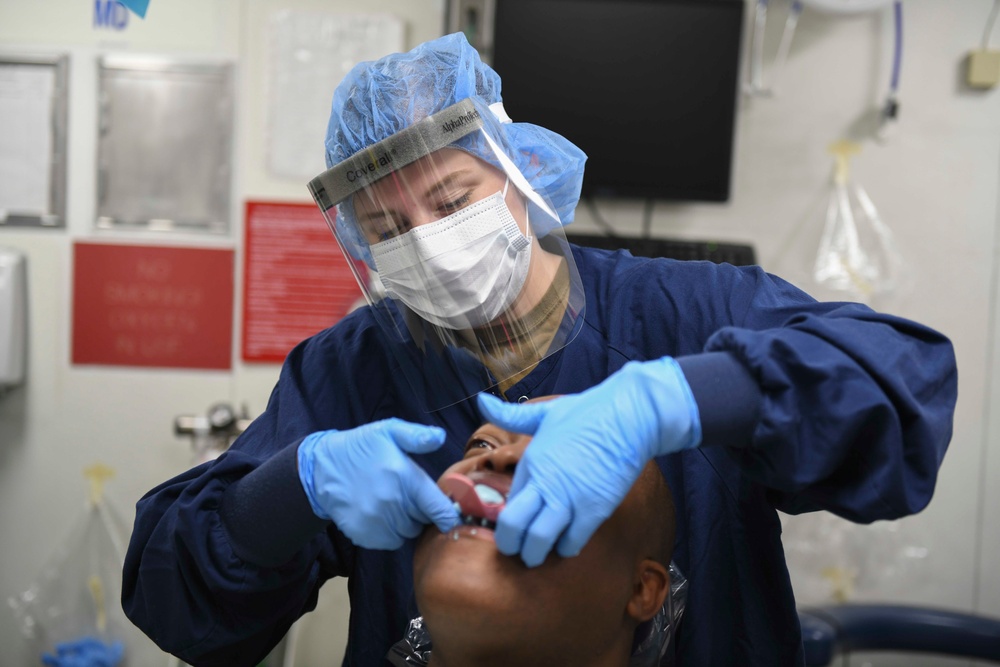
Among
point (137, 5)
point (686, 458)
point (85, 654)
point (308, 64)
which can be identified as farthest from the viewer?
point (308, 64)

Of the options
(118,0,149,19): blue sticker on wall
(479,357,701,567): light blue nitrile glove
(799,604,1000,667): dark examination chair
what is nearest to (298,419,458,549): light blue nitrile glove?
(479,357,701,567): light blue nitrile glove

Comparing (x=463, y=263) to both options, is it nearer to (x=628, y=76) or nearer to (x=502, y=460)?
(x=502, y=460)

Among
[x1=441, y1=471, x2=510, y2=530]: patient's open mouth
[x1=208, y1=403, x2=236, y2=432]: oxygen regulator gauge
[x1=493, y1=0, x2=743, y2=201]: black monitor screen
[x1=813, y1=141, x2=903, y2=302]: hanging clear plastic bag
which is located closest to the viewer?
[x1=441, y1=471, x2=510, y2=530]: patient's open mouth

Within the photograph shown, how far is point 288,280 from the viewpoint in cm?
254

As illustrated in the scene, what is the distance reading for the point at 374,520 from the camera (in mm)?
1004

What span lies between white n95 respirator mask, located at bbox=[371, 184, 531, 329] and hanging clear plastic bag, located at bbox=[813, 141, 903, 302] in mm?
1570

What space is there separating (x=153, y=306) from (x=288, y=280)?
42cm

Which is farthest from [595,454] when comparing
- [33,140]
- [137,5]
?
[33,140]

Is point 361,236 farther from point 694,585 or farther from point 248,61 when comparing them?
point 248,61

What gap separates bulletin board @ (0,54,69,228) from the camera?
2.48 m

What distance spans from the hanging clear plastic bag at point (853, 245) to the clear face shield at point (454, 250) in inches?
59.2

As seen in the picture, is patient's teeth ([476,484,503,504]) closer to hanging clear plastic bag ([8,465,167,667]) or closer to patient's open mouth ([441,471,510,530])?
patient's open mouth ([441,471,510,530])

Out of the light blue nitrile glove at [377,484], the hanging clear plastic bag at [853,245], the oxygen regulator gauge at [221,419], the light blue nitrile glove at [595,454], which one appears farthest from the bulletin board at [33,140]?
the hanging clear plastic bag at [853,245]

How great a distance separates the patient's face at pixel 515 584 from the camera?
98 centimetres
